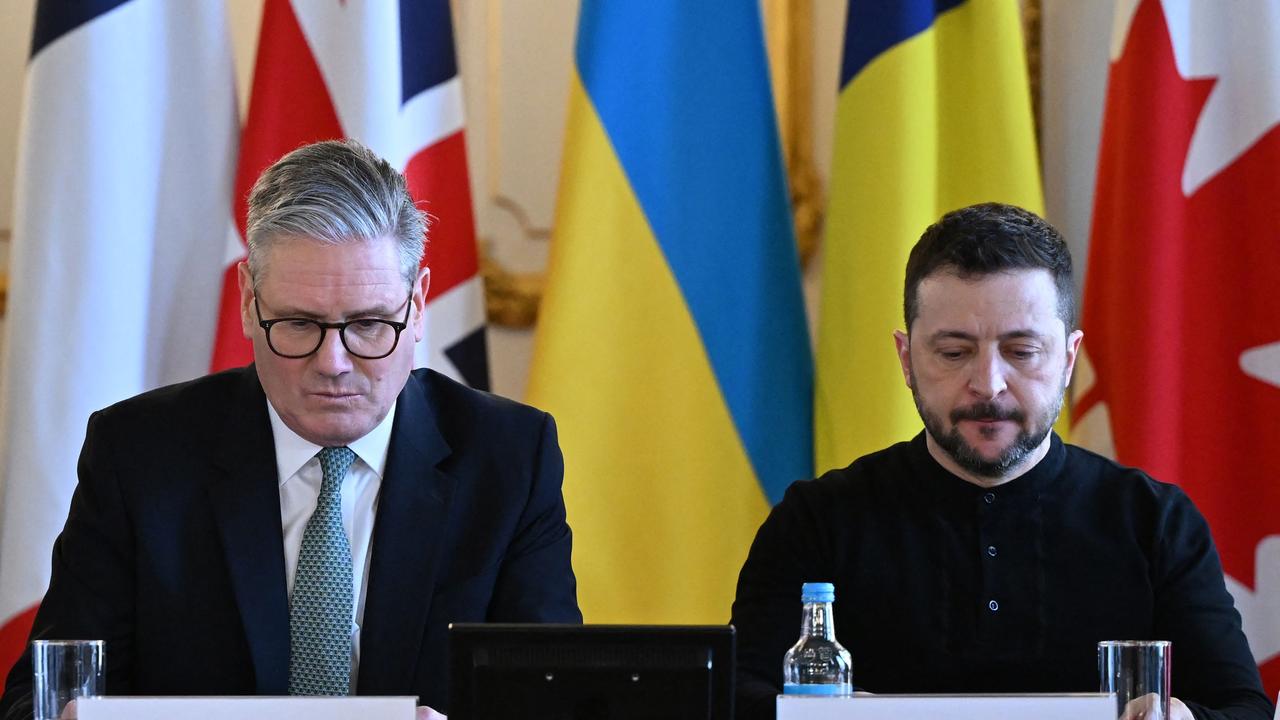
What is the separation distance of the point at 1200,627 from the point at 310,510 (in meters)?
1.33

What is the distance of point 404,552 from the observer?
2.21m

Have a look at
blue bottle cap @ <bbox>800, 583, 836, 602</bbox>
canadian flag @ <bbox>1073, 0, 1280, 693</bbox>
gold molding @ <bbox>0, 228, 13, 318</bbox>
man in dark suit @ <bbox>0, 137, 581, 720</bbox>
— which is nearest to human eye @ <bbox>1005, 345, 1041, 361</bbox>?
blue bottle cap @ <bbox>800, 583, 836, 602</bbox>

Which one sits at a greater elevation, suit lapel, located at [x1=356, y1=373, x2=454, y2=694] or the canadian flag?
the canadian flag

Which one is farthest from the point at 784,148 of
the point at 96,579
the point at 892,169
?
the point at 96,579

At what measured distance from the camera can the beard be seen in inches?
87.9

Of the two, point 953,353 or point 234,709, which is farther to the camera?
point 953,353

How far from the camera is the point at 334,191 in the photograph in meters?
2.15

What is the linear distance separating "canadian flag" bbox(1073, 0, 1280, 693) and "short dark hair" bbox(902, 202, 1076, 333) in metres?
0.93

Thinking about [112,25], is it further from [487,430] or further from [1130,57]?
[1130,57]

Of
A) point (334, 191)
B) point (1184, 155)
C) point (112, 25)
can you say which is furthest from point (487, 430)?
point (1184, 155)

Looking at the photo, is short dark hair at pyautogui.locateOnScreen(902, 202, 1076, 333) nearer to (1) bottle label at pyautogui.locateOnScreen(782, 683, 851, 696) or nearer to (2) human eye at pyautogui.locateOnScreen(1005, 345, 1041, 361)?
(2) human eye at pyautogui.locateOnScreen(1005, 345, 1041, 361)

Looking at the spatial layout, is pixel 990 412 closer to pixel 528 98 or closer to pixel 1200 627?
pixel 1200 627

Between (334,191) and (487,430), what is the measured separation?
0.46 m

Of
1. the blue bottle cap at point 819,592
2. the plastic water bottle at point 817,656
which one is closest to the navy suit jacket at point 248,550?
the plastic water bottle at point 817,656
